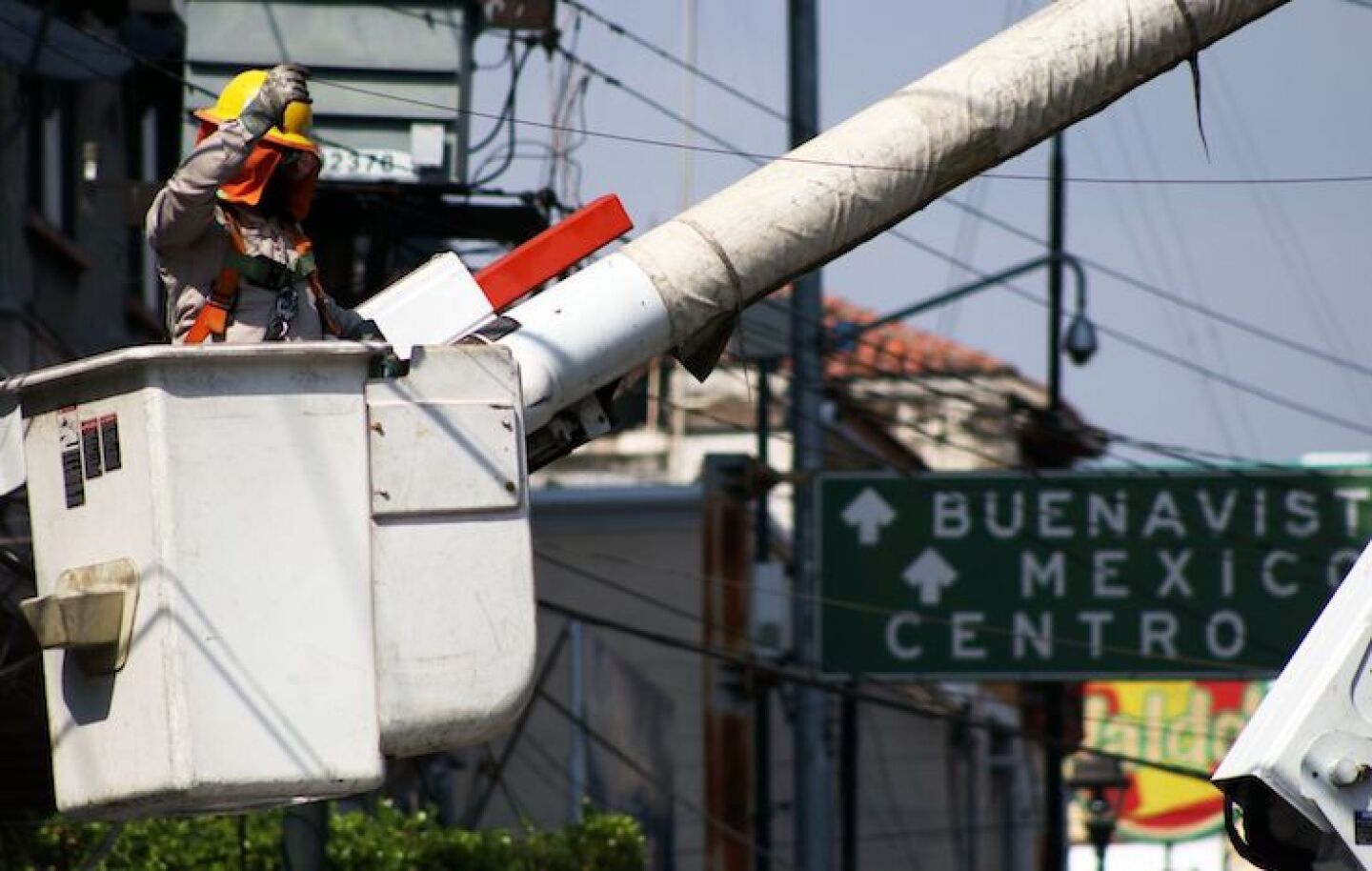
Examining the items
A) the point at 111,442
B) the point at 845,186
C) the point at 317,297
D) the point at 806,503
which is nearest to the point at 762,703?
the point at 806,503

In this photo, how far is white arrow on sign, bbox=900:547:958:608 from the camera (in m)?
18.9

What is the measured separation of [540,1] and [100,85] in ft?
16.3

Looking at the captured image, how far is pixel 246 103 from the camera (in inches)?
267

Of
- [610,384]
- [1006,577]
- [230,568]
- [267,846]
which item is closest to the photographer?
[230,568]

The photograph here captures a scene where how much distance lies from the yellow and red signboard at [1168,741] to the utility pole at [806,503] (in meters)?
32.6

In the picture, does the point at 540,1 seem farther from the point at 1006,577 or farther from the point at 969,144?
the point at 969,144

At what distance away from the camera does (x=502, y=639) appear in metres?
6.68

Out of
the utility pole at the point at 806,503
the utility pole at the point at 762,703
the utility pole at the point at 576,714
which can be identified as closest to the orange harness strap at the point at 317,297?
the utility pole at the point at 806,503

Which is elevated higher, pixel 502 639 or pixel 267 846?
pixel 502 639

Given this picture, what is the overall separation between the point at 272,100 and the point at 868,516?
12439 millimetres

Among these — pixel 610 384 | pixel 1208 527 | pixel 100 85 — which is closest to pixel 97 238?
pixel 100 85

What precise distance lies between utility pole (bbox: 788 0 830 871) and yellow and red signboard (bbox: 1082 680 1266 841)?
32639mm

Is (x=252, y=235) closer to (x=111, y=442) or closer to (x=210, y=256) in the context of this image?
(x=210, y=256)

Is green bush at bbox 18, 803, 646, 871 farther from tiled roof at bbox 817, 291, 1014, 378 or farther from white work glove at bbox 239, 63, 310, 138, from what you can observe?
tiled roof at bbox 817, 291, 1014, 378
